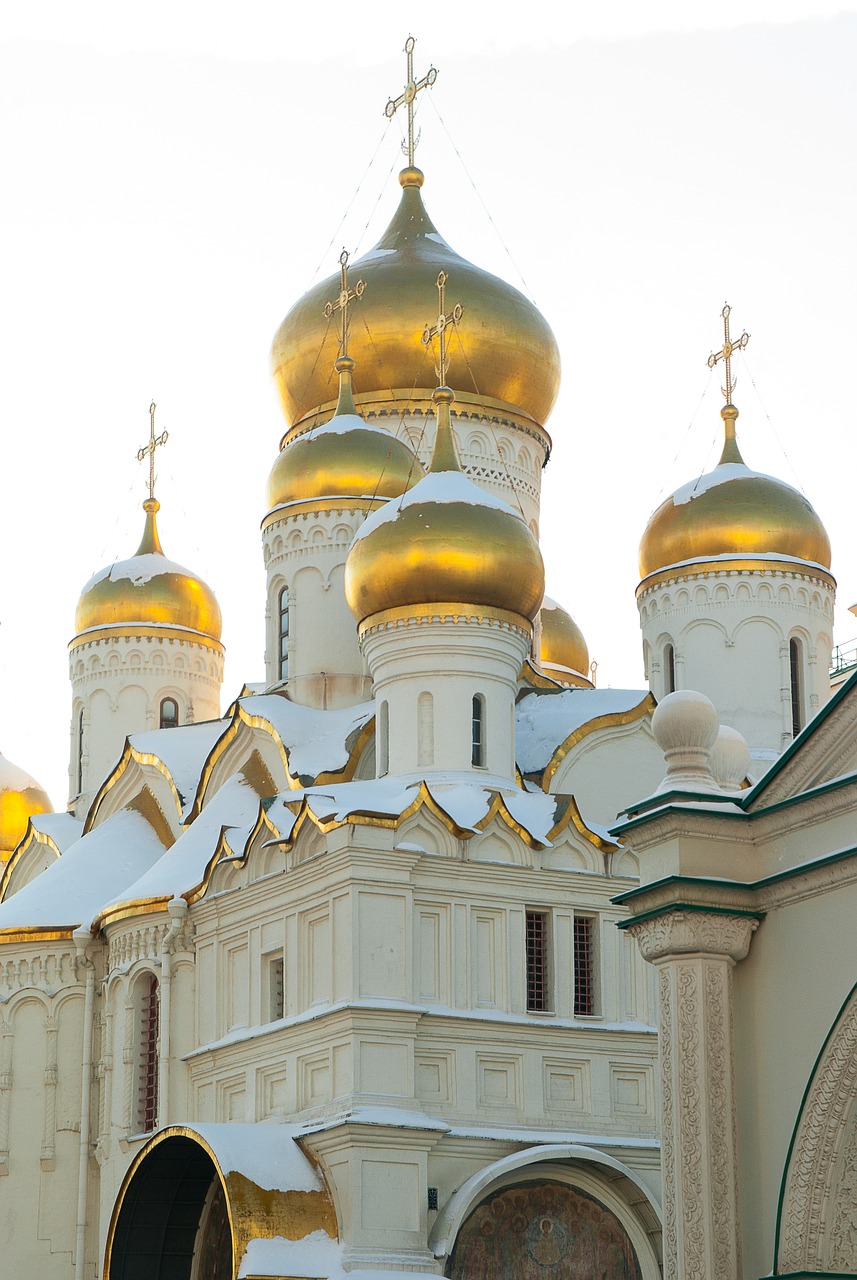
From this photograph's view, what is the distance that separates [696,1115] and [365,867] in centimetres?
717

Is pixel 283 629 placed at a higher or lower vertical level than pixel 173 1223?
higher

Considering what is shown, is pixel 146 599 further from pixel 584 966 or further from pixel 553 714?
pixel 584 966

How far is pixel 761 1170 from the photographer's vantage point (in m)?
9.69

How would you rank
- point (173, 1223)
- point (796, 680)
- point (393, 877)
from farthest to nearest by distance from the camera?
point (796, 680) < point (173, 1223) < point (393, 877)

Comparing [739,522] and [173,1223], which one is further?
[739,522]

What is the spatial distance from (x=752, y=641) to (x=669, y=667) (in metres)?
1.08

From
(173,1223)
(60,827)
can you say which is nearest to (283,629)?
(60,827)

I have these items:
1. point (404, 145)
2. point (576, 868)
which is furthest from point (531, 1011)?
point (404, 145)

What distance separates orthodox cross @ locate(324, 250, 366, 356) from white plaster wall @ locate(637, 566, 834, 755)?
449 centimetres

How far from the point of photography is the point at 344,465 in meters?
20.9

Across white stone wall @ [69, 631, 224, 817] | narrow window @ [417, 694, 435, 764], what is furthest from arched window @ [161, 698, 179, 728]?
narrow window @ [417, 694, 435, 764]

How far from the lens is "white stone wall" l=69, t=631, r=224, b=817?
24.3 m

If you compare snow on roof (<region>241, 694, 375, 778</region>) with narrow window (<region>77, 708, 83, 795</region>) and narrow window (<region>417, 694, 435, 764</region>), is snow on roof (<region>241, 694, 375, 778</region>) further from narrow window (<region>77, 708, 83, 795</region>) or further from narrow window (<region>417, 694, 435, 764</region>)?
narrow window (<region>77, 708, 83, 795</region>)

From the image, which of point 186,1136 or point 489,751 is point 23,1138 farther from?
point 489,751
